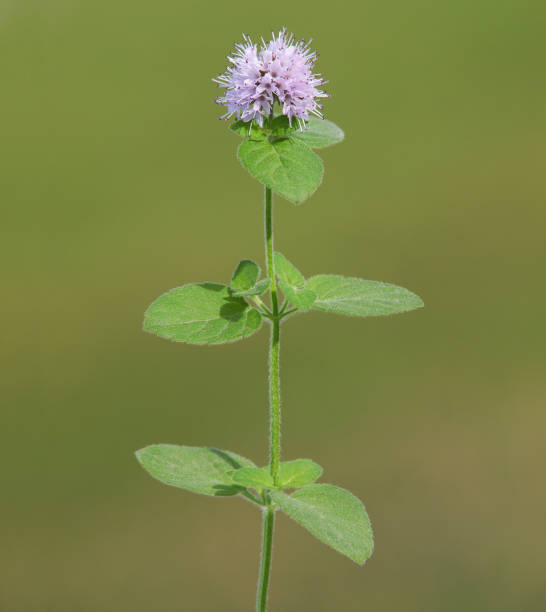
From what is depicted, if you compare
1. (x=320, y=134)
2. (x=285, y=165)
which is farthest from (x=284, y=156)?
(x=320, y=134)

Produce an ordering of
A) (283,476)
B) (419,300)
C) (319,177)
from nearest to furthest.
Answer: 1. (319,177)
2. (419,300)
3. (283,476)

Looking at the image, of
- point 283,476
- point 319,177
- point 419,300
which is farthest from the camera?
point 283,476

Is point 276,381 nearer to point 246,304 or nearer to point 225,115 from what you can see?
point 246,304

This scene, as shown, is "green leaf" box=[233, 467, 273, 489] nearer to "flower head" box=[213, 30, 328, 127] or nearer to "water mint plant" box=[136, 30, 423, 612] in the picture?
"water mint plant" box=[136, 30, 423, 612]

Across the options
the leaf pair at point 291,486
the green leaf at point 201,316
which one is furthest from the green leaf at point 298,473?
the green leaf at point 201,316

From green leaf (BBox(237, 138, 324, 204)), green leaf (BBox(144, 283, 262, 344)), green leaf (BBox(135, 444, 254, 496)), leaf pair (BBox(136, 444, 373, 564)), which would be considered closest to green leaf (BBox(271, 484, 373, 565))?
leaf pair (BBox(136, 444, 373, 564))

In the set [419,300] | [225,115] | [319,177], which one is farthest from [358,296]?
[225,115]

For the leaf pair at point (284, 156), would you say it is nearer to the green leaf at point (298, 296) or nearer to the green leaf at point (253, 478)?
the green leaf at point (298, 296)
